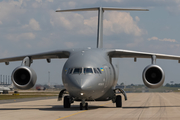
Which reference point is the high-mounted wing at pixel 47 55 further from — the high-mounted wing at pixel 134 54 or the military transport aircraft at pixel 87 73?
the high-mounted wing at pixel 134 54

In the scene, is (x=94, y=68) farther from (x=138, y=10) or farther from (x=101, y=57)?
(x=138, y=10)

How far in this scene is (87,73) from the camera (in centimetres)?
1823

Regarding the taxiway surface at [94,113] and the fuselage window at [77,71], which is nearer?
the taxiway surface at [94,113]

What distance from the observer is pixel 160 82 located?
1992 centimetres

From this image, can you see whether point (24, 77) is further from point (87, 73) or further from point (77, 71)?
point (87, 73)

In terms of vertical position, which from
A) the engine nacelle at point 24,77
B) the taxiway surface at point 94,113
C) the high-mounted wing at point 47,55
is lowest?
the taxiway surface at point 94,113

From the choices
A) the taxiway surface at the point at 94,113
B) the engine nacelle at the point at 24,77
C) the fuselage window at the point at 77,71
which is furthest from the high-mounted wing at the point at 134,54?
the engine nacelle at the point at 24,77

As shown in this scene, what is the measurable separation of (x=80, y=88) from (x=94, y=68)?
1735 millimetres

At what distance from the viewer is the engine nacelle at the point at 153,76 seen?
19.9 meters

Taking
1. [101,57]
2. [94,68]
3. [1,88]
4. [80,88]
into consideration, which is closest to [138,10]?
[101,57]

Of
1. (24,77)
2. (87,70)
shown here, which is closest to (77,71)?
(87,70)

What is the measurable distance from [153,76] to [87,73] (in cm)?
463

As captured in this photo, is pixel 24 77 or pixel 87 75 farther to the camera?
pixel 24 77

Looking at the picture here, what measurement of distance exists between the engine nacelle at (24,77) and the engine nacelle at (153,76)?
6846mm
